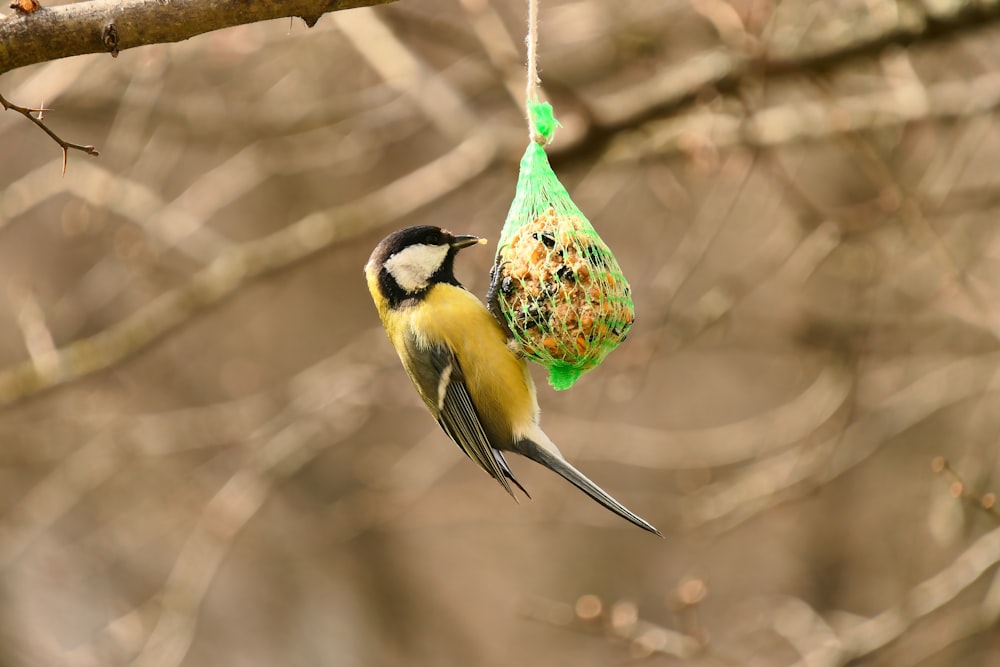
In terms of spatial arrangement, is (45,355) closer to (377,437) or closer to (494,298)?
(494,298)

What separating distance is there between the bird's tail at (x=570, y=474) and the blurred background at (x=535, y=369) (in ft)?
1.99

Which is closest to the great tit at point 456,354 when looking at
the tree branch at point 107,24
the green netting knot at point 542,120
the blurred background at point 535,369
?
the green netting knot at point 542,120

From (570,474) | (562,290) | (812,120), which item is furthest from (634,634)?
(812,120)

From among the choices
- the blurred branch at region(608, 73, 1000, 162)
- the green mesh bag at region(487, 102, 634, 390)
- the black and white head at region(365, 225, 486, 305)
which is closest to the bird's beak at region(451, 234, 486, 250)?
the black and white head at region(365, 225, 486, 305)

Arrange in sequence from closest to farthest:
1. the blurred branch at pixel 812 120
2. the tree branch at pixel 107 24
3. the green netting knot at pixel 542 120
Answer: the tree branch at pixel 107 24 < the green netting knot at pixel 542 120 < the blurred branch at pixel 812 120

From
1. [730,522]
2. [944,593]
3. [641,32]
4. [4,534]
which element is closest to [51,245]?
[4,534]

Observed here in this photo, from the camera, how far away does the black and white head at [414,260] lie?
9.95ft

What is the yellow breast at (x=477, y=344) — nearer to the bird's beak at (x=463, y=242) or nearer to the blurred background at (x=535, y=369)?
the bird's beak at (x=463, y=242)

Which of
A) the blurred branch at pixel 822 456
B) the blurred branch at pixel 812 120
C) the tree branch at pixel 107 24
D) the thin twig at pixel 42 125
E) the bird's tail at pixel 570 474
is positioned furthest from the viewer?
→ the blurred branch at pixel 822 456

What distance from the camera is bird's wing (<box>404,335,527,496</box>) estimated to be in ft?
10.3

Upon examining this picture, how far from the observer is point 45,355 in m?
4.61

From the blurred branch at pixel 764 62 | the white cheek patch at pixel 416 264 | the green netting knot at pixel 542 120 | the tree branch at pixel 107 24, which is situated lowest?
the white cheek patch at pixel 416 264

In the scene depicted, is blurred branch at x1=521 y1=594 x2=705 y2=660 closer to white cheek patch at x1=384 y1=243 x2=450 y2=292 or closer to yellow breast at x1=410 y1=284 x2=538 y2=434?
yellow breast at x1=410 y1=284 x2=538 y2=434

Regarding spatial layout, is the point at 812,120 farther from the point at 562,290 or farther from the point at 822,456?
the point at 562,290
